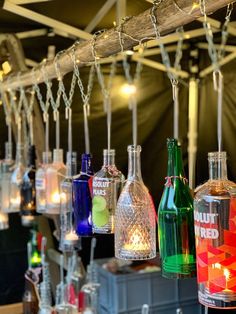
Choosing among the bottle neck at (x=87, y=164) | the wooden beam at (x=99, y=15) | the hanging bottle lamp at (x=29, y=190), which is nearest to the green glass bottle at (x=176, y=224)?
the bottle neck at (x=87, y=164)

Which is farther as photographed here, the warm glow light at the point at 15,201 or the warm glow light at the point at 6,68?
the warm glow light at the point at 6,68

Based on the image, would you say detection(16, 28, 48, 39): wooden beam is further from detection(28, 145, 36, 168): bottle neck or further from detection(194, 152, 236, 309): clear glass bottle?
detection(194, 152, 236, 309): clear glass bottle

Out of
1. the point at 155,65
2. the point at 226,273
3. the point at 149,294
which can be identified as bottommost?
the point at 149,294

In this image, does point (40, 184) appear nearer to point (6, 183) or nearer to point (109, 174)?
point (6, 183)

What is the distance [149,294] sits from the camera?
238 centimetres

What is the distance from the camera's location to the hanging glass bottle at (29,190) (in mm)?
1574

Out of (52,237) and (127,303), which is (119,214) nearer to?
(127,303)

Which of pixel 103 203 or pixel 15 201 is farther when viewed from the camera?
pixel 15 201

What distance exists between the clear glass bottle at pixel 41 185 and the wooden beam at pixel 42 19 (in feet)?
2.39

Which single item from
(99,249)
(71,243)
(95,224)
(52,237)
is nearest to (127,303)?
(99,249)

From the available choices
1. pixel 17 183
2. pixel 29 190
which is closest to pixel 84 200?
pixel 29 190

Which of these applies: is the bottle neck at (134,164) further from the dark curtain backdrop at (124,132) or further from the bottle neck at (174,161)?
the dark curtain backdrop at (124,132)

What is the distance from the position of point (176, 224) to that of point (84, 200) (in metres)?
0.31

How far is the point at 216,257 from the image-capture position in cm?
70
